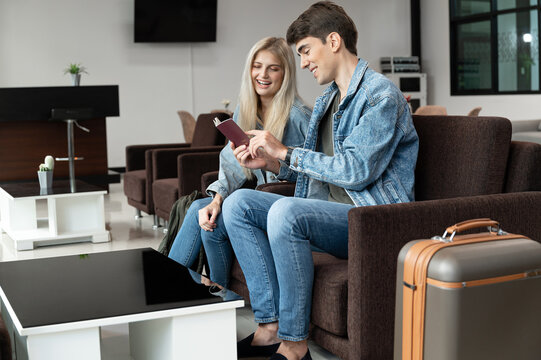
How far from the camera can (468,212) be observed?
1.99 metres

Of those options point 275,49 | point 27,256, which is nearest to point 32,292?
point 275,49

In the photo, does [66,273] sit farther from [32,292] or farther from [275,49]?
[275,49]

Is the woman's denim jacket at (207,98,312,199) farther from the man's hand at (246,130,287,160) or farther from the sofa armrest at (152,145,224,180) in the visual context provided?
the sofa armrest at (152,145,224,180)

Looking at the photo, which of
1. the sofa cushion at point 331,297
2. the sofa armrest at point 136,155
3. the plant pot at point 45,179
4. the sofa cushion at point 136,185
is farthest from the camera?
the sofa armrest at point 136,155

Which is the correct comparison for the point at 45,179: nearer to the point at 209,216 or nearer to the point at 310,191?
the point at 209,216

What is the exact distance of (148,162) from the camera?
4906 mm

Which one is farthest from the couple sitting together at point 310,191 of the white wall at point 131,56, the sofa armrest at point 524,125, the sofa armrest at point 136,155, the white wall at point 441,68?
the white wall at point 441,68

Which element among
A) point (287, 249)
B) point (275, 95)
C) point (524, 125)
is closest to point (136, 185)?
point (275, 95)

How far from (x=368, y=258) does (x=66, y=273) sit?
1.00 m

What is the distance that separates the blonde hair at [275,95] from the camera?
278cm

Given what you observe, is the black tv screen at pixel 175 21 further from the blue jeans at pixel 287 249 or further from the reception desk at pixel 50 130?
the blue jeans at pixel 287 249

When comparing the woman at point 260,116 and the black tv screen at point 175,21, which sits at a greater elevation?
the black tv screen at point 175,21

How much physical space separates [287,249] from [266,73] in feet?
3.19

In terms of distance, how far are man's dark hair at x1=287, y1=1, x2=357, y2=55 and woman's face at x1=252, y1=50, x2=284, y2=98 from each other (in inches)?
19.0
